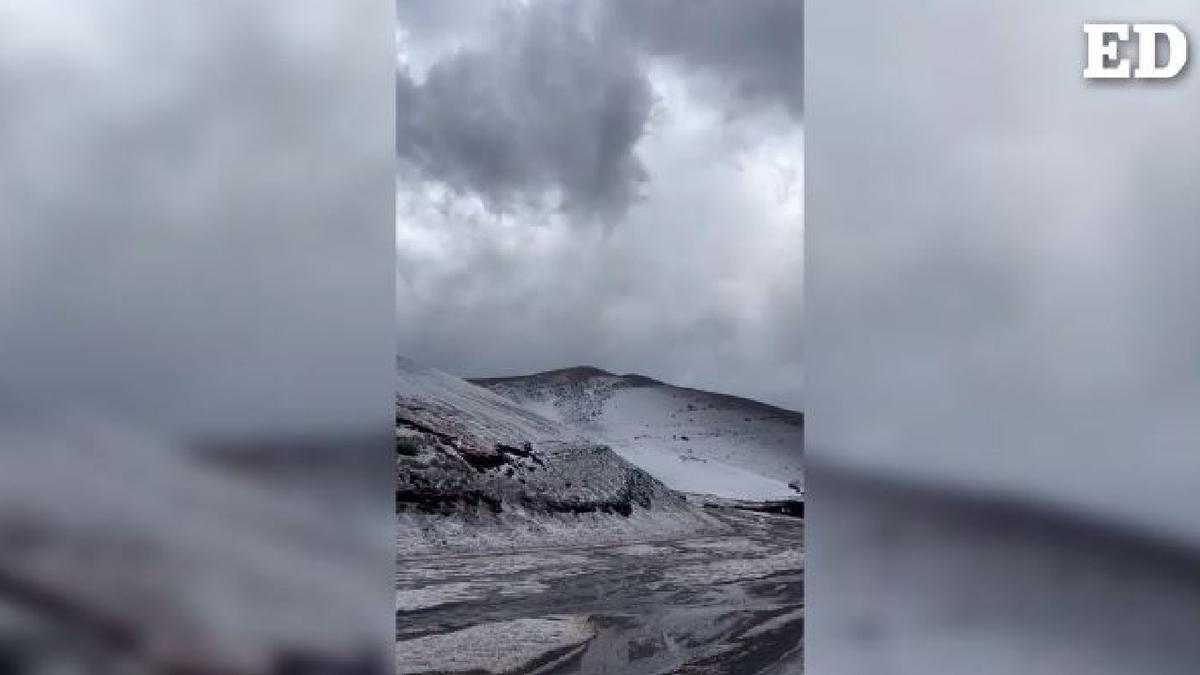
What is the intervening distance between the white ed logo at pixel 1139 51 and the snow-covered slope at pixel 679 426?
1.96m

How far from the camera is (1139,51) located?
2.27 meters

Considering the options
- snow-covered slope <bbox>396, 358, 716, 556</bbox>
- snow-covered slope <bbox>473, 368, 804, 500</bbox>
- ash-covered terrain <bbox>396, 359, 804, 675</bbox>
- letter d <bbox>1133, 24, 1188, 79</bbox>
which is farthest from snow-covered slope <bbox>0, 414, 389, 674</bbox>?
letter d <bbox>1133, 24, 1188, 79</bbox>

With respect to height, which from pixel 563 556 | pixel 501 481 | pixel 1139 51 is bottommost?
pixel 563 556

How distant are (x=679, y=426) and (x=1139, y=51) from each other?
2330 mm

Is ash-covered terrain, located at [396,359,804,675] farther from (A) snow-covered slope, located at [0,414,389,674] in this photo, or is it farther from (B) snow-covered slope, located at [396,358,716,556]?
(A) snow-covered slope, located at [0,414,389,674]

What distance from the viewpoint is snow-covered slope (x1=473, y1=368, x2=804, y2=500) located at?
409 centimetres

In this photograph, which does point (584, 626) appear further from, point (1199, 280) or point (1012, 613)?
point (1199, 280)

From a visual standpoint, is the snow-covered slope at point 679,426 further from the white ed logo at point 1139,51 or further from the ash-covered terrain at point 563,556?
the white ed logo at point 1139,51

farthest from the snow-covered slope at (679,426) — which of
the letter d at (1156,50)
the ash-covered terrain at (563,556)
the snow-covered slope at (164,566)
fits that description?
the letter d at (1156,50)

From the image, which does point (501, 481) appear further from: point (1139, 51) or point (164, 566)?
point (1139, 51)

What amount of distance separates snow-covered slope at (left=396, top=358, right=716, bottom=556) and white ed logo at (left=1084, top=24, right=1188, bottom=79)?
2.45 metres

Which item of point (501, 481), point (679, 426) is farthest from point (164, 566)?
point (679, 426)

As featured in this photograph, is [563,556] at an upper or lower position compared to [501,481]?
lower

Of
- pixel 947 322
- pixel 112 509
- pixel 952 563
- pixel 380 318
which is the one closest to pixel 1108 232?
pixel 947 322
